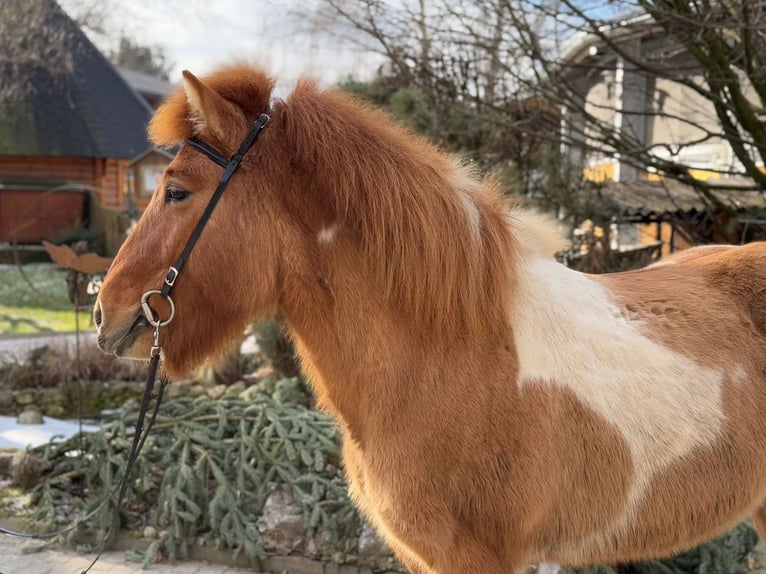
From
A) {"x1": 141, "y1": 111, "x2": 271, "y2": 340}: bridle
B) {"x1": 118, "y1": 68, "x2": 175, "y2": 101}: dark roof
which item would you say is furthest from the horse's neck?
{"x1": 118, "y1": 68, "x2": 175, "y2": 101}: dark roof

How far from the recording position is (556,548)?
201 centimetres

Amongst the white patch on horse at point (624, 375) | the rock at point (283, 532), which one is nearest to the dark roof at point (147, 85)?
the rock at point (283, 532)

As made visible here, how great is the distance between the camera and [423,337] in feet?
6.23

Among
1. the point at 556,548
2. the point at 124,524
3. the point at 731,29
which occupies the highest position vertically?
the point at 731,29

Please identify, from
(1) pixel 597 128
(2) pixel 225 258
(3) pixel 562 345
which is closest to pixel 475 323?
(3) pixel 562 345

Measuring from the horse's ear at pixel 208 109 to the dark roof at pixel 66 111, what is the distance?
18.4 m

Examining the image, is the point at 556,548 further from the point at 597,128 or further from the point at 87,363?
the point at 87,363

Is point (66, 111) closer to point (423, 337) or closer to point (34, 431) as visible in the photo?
point (34, 431)

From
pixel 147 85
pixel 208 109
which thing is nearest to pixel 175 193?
pixel 208 109

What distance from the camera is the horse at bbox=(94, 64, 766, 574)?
1.81 m

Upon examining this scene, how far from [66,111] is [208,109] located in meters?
21.2

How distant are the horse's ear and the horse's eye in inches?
6.8

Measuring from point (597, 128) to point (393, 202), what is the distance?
4371 mm

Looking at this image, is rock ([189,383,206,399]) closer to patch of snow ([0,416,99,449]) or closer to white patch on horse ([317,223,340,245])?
patch of snow ([0,416,99,449])
